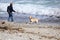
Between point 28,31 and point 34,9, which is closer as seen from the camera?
point 28,31

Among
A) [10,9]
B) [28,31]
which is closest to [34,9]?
[10,9]

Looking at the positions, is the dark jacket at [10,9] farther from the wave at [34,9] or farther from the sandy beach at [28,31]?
the sandy beach at [28,31]

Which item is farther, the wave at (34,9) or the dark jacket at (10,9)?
the dark jacket at (10,9)

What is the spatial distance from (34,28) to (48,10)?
46cm

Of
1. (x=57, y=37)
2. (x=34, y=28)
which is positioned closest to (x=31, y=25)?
(x=34, y=28)

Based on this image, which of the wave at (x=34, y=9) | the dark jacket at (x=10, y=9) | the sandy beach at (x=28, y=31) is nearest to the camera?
the sandy beach at (x=28, y=31)

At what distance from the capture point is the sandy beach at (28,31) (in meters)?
4.06

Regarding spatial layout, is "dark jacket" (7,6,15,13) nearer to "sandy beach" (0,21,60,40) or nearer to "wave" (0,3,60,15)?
"wave" (0,3,60,15)

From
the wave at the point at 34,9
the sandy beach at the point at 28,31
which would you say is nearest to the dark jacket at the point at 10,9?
the wave at the point at 34,9

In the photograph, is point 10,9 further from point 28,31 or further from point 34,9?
point 28,31

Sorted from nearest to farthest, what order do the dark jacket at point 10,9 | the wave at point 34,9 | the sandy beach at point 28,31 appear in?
the sandy beach at point 28,31, the wave at point 34,9, the dark jacket at point 10,9

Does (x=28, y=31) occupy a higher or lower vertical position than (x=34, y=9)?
lower

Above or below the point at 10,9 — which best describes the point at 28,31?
below

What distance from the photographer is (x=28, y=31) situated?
447cm
